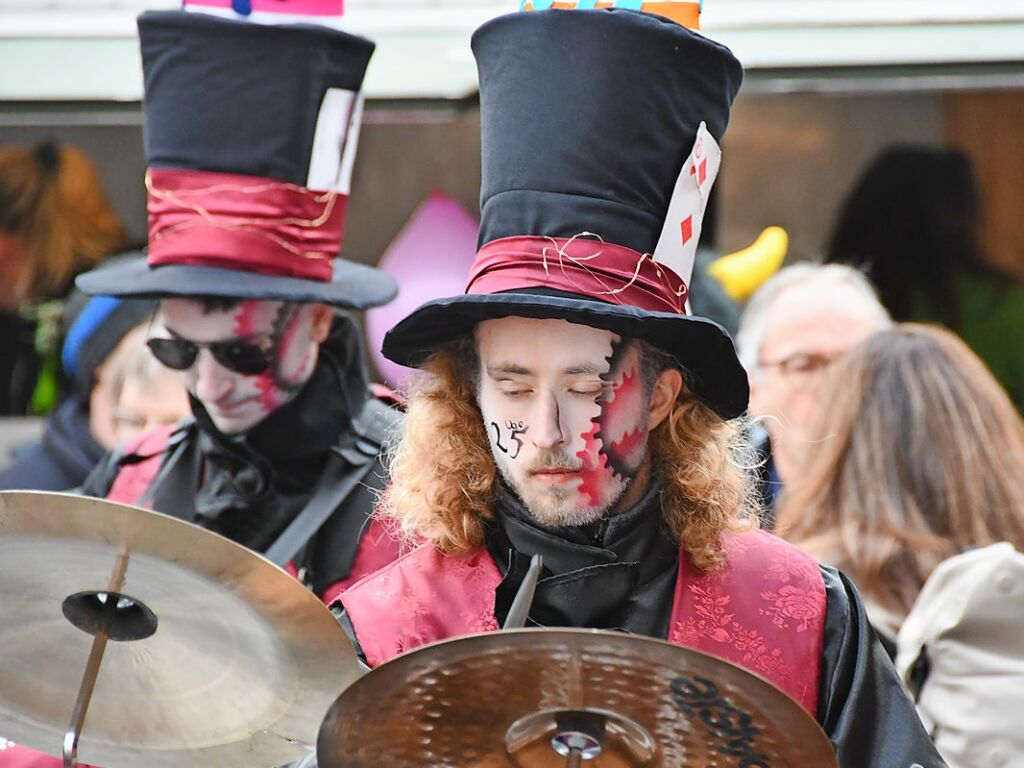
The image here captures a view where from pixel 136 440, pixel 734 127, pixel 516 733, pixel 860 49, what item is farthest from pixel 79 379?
pixel 516 733

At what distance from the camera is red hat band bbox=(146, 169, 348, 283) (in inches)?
177

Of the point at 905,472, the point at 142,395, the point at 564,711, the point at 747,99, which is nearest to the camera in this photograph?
the point at 564,711

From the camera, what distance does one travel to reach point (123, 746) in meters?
2.97

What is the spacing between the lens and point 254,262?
14.8 ft

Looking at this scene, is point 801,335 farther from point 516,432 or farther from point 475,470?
point 516,432

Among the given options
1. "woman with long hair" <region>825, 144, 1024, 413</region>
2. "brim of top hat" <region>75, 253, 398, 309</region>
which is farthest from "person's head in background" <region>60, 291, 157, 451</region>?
"woman with long hair" <region>825, 144, 1024, 413</region>

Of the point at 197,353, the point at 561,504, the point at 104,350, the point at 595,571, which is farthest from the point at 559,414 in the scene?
the point at 104,350

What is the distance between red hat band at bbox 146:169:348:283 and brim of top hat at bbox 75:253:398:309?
0.11 feet

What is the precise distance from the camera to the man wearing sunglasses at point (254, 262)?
4.46 metres

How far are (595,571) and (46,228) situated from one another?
434 cm

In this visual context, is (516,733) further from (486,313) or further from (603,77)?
(603,77)

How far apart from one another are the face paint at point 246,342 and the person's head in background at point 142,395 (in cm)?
141

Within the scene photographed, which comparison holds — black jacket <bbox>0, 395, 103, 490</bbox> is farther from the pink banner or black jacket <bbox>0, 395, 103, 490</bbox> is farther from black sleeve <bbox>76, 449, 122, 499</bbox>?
the pink banner

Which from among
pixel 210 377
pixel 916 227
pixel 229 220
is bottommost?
pixel 916 227
